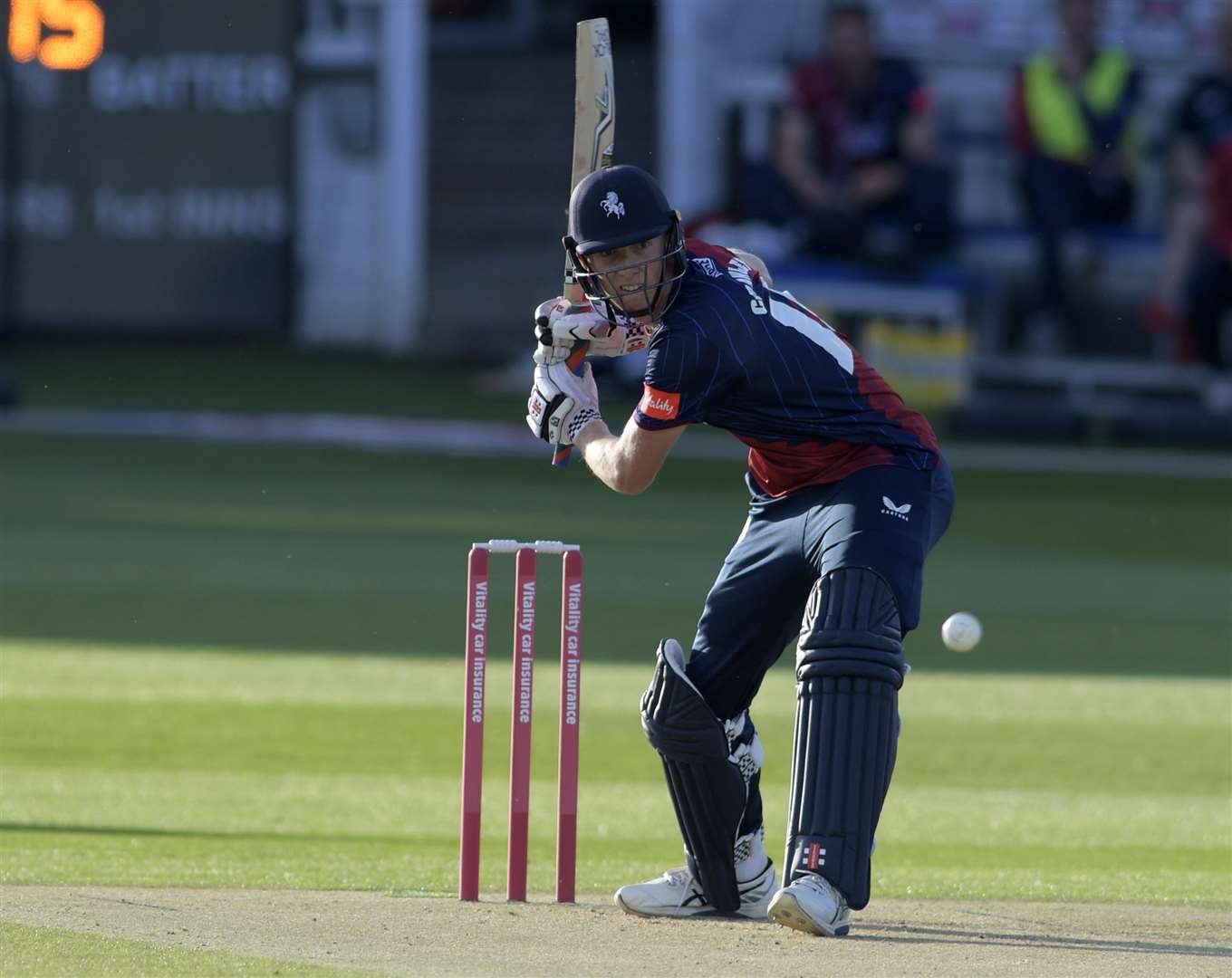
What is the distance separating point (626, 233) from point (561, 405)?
0.42 meters

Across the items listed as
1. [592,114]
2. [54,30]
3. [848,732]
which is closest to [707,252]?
[592,114]

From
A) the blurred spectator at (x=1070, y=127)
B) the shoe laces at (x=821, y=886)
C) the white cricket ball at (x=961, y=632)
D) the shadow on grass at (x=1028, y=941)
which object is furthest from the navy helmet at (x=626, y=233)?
the blurred spectator at (x=1070, y=127)

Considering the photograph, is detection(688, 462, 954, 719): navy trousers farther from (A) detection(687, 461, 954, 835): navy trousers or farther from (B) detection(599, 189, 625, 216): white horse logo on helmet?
(B) detection(599, 189, 625, 216): white horse logo on helmet

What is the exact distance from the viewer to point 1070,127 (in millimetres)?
14703

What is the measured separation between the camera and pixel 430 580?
379 inches

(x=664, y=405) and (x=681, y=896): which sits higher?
(x=664, y=405)

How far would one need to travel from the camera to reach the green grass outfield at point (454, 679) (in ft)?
18.2

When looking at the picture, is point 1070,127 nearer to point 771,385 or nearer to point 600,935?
point 771,385

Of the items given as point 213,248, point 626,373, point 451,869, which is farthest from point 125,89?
point 451,869

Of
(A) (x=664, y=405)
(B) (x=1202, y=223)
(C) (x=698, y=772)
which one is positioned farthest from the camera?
(B) (x=1202, y=223)

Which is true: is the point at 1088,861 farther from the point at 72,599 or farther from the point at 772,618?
the point at 72,599

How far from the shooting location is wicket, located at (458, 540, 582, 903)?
14.7 feet

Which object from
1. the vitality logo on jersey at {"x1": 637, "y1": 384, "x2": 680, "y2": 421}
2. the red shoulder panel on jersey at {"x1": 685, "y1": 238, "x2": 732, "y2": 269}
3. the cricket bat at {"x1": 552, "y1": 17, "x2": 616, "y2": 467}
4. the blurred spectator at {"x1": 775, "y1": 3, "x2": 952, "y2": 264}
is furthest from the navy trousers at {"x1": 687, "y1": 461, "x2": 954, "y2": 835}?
the blurred spectator at {"x1": 775, "y1": 3, "x2": 952, "y2": 264}

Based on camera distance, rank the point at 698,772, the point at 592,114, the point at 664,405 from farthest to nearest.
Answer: the point at 592,114 < the point at 698,772 < the point at 664,405
